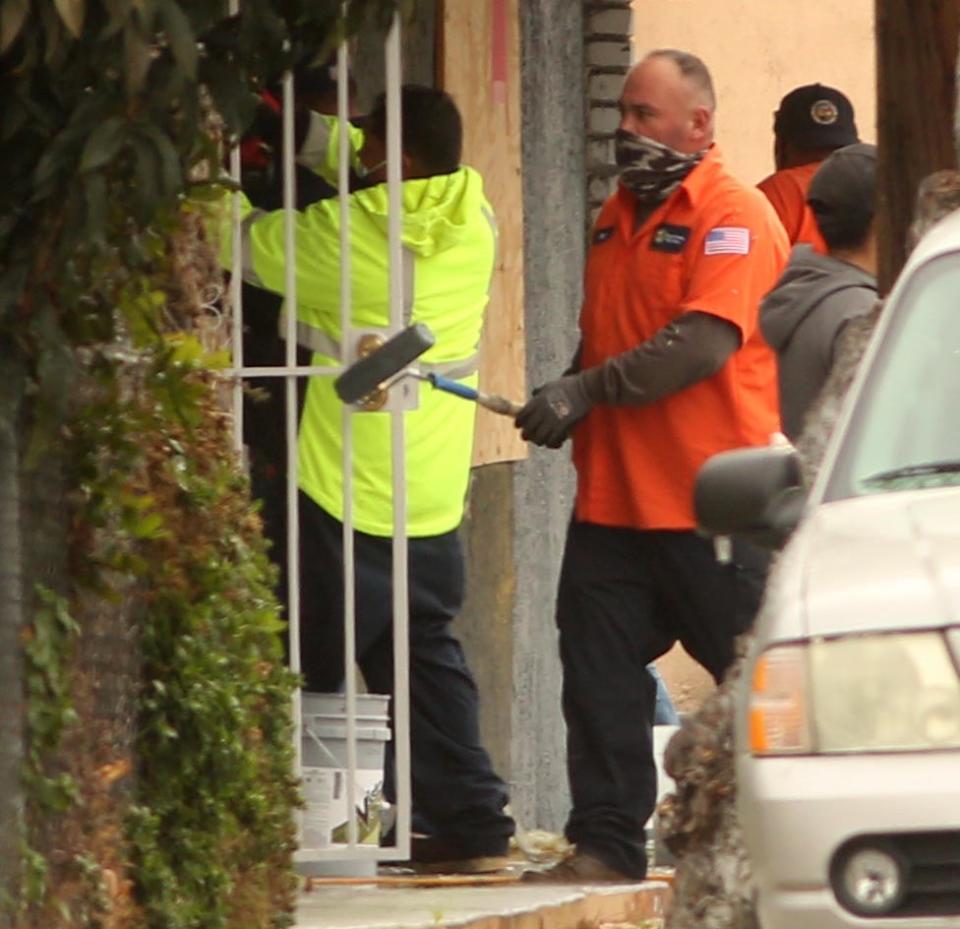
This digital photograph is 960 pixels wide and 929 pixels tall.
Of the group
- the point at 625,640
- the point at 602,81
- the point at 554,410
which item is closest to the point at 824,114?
the point at 602,81

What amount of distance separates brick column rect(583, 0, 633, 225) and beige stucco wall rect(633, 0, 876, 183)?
3.57 m

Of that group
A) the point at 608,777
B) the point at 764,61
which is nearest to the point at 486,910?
the point at 608,777

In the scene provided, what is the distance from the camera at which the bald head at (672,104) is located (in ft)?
26.0

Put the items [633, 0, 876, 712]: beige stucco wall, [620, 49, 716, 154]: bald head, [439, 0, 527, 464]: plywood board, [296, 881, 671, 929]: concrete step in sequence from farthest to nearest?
[633, 0, 876, 712]: beige stucco wall, [439, 0, 527, 464]: plywood board, [620, 49, 716, 154]: bald head, [296, 881, 671, 929]: concrete step

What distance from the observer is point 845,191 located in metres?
7.70

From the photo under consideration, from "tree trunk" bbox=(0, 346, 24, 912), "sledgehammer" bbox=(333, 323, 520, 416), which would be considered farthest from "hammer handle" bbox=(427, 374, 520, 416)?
"tree trunk" bbox=(0, 346, 24, 912)

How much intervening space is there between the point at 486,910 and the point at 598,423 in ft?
4.44

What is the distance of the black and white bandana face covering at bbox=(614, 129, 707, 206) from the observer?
781 cm

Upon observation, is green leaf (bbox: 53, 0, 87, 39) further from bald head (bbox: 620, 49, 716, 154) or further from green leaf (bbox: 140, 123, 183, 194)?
bald head (bbox: 620, 49, 716, 154)

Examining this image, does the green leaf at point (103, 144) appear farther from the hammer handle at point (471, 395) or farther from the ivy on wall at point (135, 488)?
the hammer handle at point (471, 395)

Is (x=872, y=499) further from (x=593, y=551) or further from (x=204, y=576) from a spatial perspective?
(x=593, y=551)

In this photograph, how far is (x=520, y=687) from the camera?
997 centimetres

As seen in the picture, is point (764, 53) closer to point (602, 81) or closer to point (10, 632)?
point (602, 81)

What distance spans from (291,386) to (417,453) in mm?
836
